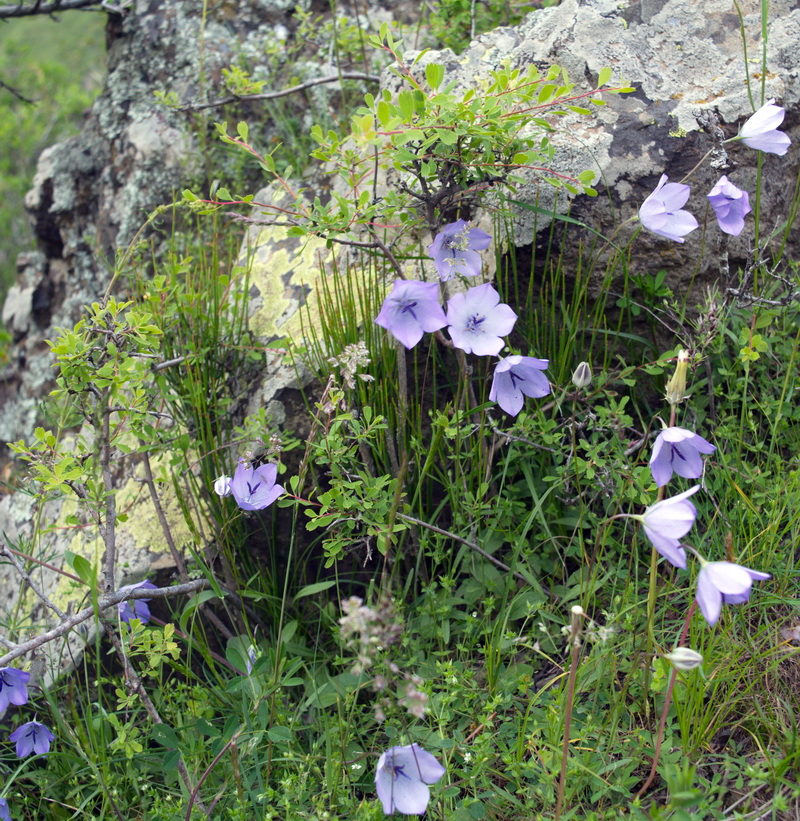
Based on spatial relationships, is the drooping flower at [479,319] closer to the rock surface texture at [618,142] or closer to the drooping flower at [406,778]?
the rock surface texture at [618,142]

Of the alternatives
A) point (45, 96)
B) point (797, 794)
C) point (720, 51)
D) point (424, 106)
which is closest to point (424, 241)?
point (424, 106)

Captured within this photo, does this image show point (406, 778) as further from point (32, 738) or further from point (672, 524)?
point (32, 738)

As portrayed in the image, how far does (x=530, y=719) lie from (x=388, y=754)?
41cm

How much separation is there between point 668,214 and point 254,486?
1.31m

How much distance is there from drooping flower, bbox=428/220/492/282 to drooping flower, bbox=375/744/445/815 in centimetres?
109

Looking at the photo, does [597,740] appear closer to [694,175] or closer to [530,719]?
[530,719]

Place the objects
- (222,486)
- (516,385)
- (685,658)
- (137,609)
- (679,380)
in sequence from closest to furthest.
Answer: (685,658), (679,380), (516,385), (222,486), (137,609)

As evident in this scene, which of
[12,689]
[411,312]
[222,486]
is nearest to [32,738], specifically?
[12,689]

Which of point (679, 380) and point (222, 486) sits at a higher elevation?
point (679, 380)

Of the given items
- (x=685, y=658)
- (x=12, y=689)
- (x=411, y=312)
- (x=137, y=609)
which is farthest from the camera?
(x=137, y=609)

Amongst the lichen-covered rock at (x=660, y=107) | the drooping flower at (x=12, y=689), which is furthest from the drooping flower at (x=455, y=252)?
the drooping flower at (x=12, y=689)

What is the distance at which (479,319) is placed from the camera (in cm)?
160

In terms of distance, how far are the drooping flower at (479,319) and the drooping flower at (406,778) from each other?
86 centimetres

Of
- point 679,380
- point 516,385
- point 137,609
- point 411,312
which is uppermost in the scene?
point 411,312
